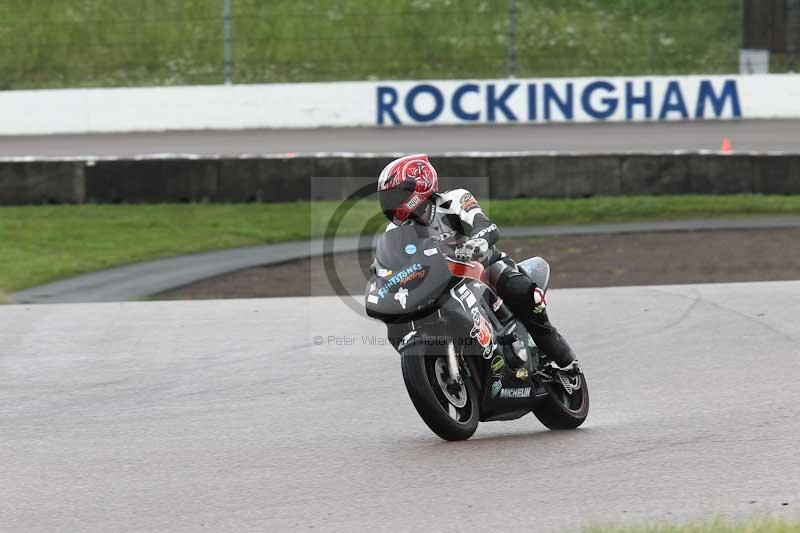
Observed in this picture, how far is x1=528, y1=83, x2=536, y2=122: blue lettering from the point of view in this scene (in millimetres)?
22656

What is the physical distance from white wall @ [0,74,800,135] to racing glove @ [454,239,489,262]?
670 inches

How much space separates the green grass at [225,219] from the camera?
14492 mm

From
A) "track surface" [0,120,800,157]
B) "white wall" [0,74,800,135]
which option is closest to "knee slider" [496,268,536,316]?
"track surface" [0,120,800,157]

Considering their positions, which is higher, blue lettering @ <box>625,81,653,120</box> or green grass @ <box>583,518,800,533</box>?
blue lettering @ <box>625,81,653,120</box>

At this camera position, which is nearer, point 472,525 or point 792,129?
point 472,525

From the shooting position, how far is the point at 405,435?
641cm

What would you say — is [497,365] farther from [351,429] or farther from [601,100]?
[601,100]

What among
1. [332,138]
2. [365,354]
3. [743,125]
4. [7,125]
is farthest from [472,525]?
[7,125]

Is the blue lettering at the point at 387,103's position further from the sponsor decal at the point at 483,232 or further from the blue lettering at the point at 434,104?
the sponsor decal at the point at 483,232

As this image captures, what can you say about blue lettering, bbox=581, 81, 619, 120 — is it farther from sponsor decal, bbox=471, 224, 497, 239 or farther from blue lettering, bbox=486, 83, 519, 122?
sponsor decal, bbox=471, 224, 497, 239

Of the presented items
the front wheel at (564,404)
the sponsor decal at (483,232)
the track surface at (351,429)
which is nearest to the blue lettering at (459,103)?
the track surface at (351,429)

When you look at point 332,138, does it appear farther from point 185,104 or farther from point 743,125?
point 743,125

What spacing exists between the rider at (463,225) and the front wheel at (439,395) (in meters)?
0.48

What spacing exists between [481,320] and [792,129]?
54.4 ft
